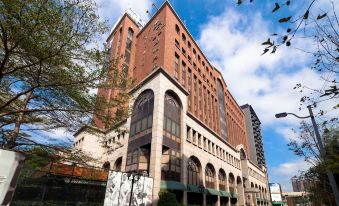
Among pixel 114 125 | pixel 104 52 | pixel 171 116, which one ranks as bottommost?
pixel 114 125

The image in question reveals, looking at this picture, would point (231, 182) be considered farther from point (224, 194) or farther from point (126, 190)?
point (126, 190)

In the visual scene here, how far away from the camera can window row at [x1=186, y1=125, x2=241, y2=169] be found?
3133cm

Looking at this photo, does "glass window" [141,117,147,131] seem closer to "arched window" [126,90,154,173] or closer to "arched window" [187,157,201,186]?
"arched window" [126,90,154,173]

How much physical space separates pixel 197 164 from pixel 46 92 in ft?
81.1

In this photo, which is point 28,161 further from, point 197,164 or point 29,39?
point 197,164

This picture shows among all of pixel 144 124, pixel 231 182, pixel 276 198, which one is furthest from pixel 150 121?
pixel 276 198

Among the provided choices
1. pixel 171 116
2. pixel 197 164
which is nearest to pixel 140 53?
pixel 171 116

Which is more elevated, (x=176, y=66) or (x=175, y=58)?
(x=175, y=58)

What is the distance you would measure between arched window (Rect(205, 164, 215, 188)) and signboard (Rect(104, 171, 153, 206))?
560 inches

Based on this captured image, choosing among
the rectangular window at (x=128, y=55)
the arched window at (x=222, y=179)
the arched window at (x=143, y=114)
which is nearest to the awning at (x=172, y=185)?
the arched window at (x=143, y=114)

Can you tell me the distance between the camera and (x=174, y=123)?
93.7 feet

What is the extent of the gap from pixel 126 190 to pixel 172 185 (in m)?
7.43

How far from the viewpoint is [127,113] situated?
1262 cm

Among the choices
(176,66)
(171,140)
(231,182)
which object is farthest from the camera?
(231,182)
